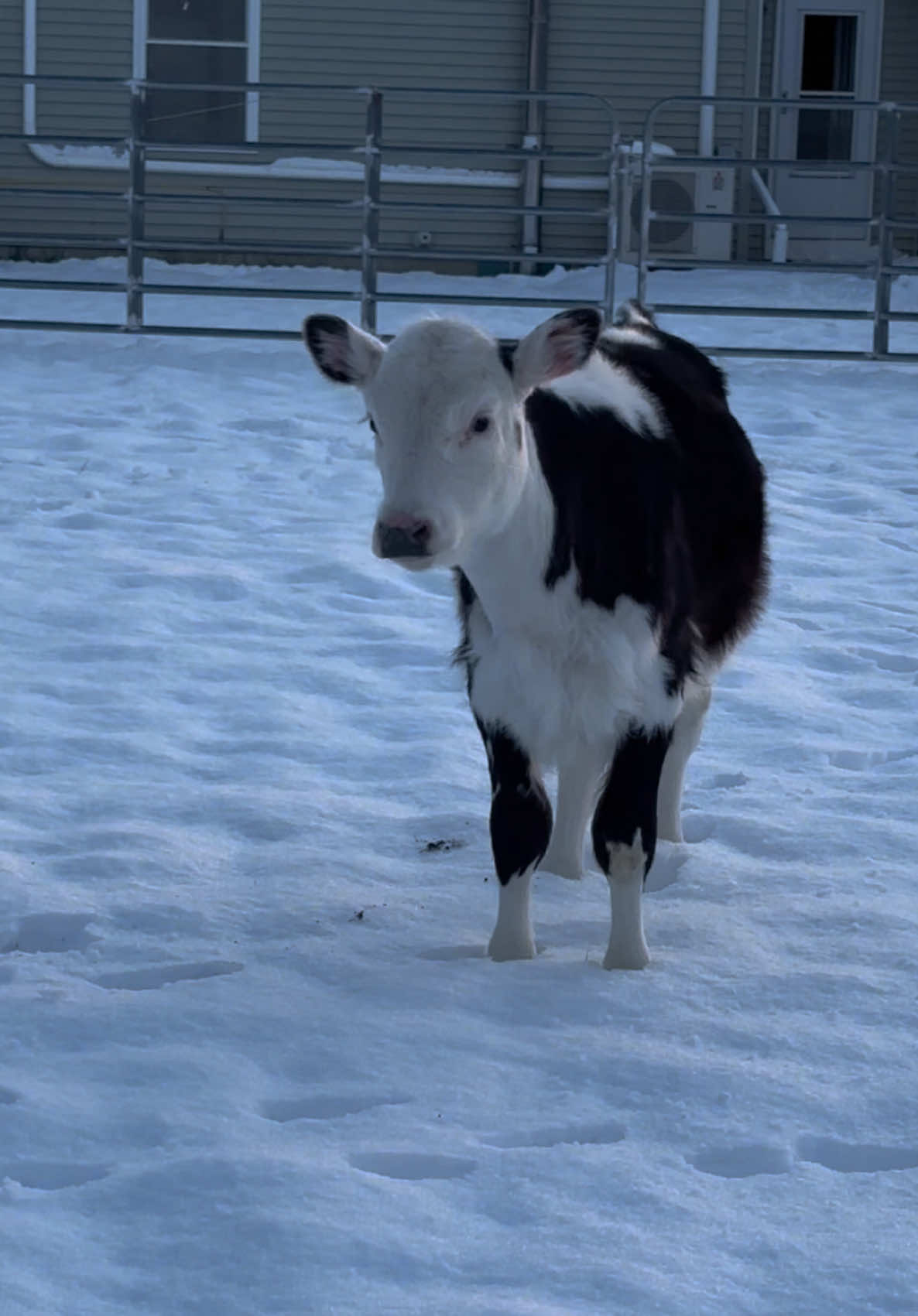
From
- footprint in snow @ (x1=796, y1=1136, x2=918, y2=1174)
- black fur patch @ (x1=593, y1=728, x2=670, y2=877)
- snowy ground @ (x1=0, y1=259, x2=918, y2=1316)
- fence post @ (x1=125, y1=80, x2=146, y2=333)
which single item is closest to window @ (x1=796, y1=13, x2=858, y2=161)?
fence post @ (x1=125, y1=80, x2=146, y2=333)

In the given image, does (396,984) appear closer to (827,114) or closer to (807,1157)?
(807,1157)

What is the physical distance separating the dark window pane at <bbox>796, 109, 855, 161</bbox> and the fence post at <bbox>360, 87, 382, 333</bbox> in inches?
320

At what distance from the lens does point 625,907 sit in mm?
3600

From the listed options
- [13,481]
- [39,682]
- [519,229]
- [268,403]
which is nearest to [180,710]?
[39,682]

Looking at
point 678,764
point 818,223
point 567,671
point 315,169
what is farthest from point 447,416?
point 315,169

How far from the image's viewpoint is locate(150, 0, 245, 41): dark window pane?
1683 centimetres

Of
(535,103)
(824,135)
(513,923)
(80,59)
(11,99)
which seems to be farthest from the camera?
(824,135)

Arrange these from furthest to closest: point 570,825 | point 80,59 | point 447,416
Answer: point 80,59
point 570,825
point 447,416

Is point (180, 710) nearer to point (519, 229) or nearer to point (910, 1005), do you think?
point (910, 1005)

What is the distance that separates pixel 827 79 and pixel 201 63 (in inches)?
250

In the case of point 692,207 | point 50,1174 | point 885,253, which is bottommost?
point 50,1174

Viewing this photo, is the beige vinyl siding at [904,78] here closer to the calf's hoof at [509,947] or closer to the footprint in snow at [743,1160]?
the calf's hoof at [509,947]

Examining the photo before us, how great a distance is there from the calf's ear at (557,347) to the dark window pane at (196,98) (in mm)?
14464

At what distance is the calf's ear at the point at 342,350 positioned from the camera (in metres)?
3.32
